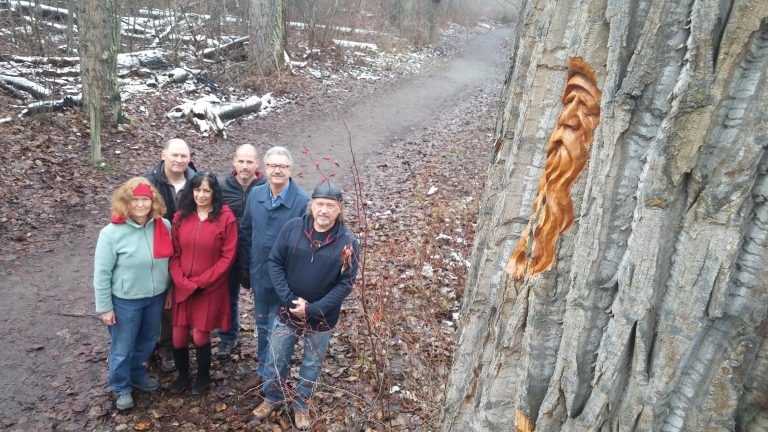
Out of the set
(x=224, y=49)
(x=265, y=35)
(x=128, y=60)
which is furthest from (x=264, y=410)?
(x=224, y=49)

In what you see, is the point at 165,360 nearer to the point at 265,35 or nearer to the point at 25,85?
the point at 25,85

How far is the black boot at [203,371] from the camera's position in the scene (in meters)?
4.21

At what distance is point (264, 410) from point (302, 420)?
0.37 meters

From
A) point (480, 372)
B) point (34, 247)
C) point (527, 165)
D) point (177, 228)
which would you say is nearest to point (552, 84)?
point (527, 165)

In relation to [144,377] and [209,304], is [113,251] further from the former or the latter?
[144,377]

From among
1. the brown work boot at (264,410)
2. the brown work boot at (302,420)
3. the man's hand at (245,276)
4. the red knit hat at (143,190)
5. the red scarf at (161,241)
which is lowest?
the brown work boot at (264,410)

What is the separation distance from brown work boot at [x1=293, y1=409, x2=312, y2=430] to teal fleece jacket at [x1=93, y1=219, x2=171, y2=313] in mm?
1489

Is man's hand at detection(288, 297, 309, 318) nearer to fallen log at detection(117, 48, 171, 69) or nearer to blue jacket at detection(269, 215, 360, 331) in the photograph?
blue jacket at detection(269, 215, 360, 331)

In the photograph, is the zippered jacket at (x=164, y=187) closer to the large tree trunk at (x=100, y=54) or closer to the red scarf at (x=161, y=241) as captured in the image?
the red scarf at (x=161, y=241)

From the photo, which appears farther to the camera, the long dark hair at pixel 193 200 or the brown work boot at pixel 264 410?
the brown work boot at pixel 264 410

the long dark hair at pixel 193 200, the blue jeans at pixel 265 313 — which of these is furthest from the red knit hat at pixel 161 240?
the blue jeans at pixel 265 313

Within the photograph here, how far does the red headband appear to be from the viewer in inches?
142

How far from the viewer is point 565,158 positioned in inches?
70.7

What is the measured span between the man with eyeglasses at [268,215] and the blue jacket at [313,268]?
0.98 feet
